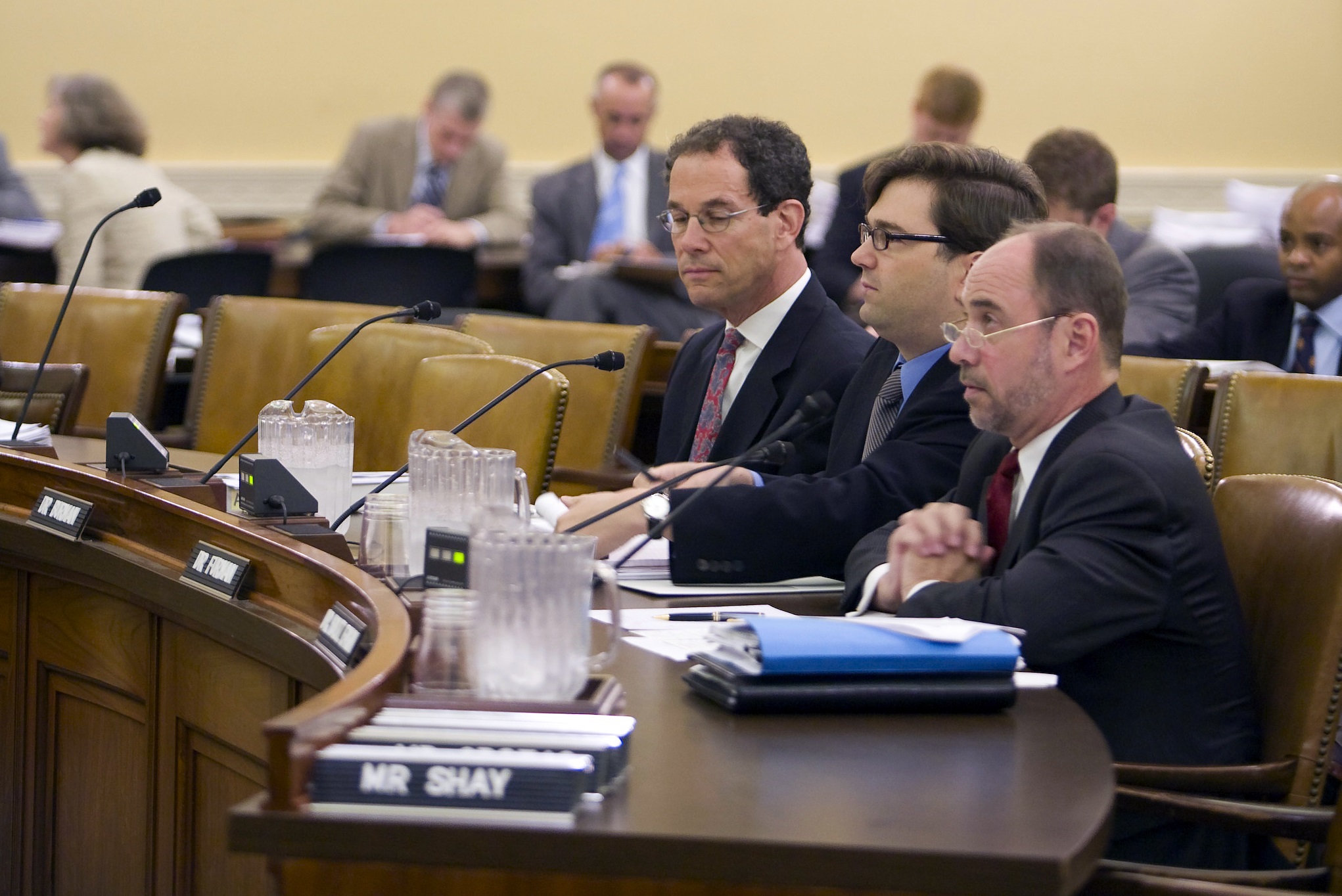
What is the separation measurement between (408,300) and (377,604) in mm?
3603

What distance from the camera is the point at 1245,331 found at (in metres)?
3.97

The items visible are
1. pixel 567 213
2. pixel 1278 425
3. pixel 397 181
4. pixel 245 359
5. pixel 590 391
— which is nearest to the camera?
pixel 1278 425

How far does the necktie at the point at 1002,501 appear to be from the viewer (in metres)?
1.86

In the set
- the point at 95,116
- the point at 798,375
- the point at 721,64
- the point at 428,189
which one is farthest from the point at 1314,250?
the point at 95,116

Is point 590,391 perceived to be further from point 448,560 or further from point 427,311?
point 448,560

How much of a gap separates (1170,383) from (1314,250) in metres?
1.19

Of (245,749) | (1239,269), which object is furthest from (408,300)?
(245,749)

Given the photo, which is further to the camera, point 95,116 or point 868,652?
point 95,116

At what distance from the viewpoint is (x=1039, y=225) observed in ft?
5.99

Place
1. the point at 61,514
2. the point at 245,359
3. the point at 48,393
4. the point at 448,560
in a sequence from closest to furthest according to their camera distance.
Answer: the point at 448,560
the point at 61,514
the point at 48,393
the point at 245,359

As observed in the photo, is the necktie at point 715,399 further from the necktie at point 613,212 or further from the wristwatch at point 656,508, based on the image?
the necktie at point 613,212

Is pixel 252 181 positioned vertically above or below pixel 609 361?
above

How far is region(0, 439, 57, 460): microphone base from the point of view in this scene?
2516mm

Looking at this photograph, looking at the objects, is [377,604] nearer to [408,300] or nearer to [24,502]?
[24,502]
